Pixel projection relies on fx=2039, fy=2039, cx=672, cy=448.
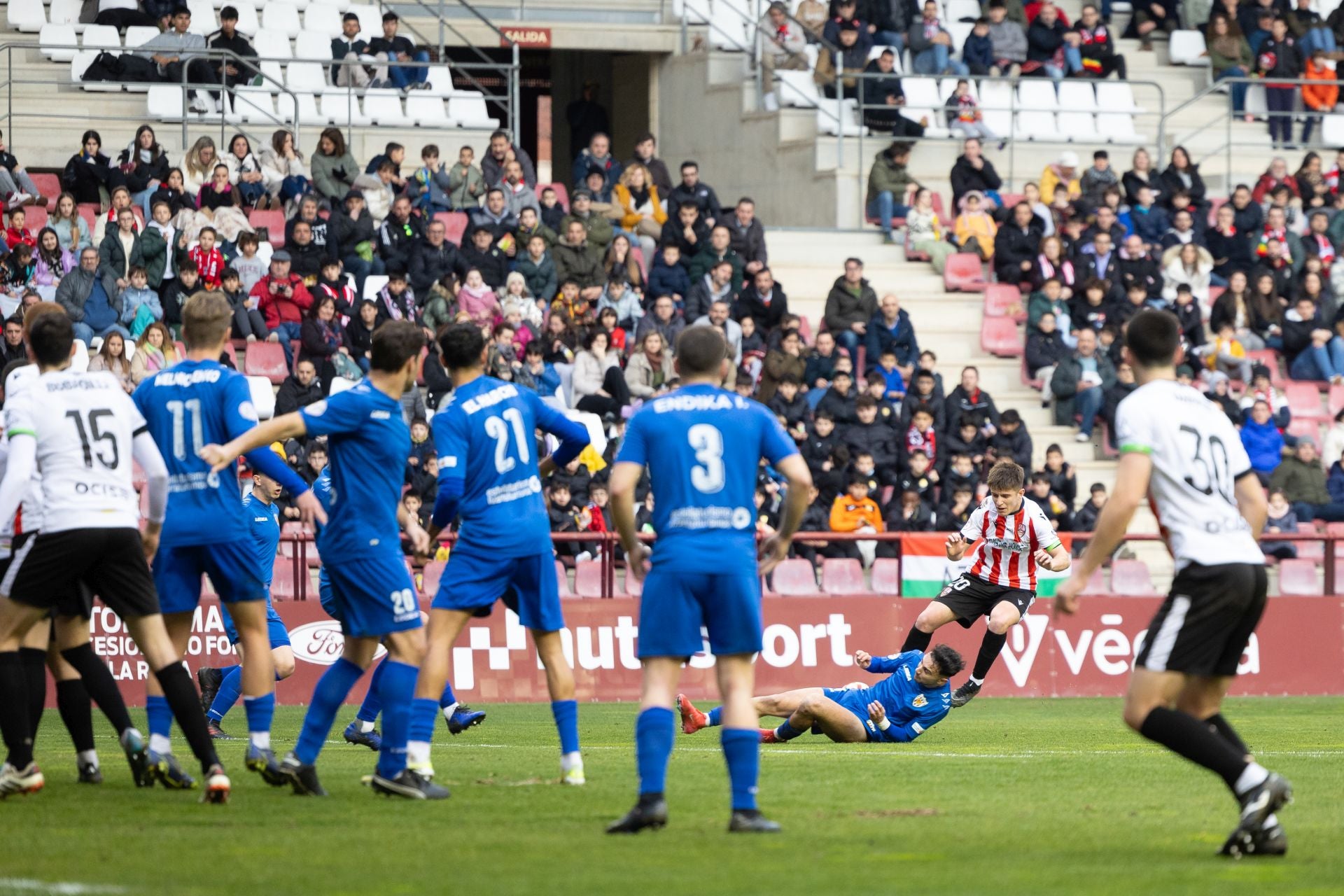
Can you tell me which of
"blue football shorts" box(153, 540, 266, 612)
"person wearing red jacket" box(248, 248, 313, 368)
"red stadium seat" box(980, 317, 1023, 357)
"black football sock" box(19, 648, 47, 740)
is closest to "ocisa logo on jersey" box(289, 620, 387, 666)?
"person wearing red jacket" box(248, 248, 313, 368)

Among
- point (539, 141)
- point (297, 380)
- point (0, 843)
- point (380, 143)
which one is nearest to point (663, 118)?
point (539, 141)

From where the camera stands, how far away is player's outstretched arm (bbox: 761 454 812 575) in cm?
841

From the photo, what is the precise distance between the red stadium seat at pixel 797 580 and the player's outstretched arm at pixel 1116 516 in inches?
475

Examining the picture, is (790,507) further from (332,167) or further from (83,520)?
(332,167)

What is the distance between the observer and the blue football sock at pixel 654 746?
8.27 m

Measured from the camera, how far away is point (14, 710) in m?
9.43

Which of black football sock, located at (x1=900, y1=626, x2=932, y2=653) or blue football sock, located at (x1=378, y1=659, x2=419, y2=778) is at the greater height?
blue football sock, located at (x1=378, y1=659, x2=419, y2=778)

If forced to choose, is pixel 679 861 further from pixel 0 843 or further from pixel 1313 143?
pixel 1313 143

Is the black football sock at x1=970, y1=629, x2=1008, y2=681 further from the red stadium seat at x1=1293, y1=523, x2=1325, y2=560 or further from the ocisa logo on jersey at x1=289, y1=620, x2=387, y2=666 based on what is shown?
the red stadium seat at x1=1293, y1=523, x2=1325, y2=560

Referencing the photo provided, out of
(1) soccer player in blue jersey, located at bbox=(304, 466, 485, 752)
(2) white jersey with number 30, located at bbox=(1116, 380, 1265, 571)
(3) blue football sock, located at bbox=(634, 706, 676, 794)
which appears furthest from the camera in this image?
(1) soccer player in blue jersey, located at bbox=(304, 466, 485, 752)

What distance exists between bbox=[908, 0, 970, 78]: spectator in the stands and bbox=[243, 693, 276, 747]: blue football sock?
23229 mm

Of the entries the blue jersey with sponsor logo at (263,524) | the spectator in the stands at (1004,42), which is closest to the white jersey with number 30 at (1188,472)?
the blue jersey with sponsor logo at (263,524)

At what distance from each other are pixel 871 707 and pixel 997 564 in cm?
274

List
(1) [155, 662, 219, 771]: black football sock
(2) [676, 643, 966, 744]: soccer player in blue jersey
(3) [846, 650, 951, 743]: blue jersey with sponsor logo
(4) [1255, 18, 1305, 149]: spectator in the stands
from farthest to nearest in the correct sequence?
(4) [1255, 18, 1305, 149]: spectator in the stands
(3) [846, 650, 951, 743]: blue jersey with sponsor logo
(2) [676, 643, 966, 744]: soccer player in blue jersey
(1) [155, 662, 219, 771]: black football sock
